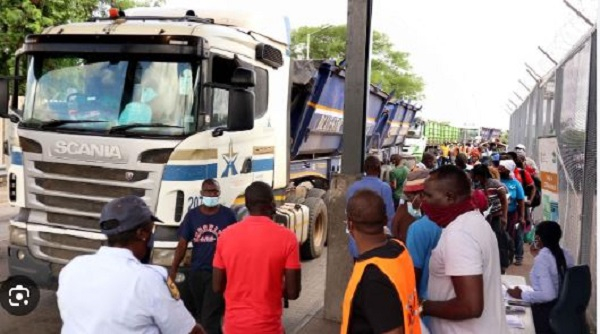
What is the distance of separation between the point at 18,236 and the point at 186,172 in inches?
73.2

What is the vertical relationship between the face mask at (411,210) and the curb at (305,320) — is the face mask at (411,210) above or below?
above

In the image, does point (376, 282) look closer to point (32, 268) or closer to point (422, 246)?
point (422, 246)

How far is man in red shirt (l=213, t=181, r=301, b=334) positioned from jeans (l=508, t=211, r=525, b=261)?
5.66m

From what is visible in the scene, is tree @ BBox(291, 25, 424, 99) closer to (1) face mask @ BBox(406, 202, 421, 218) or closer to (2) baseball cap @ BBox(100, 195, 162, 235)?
(1) face mask @ BBox(406, 202, 421, 218)

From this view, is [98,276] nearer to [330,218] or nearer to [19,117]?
[330,218]

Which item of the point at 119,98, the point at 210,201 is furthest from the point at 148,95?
the point at 210,201

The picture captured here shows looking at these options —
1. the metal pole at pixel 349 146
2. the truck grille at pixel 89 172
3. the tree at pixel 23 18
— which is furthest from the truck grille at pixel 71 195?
the tree at pixel 23 18

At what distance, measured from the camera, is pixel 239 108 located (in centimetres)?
571

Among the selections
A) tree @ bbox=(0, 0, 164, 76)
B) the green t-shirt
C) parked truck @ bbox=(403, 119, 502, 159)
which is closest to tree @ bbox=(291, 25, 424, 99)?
parked truck @ bbox=(403, 119, 502, 159)

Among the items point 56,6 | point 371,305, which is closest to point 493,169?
point 371,305

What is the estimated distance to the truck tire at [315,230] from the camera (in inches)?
372

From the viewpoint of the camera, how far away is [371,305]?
7.80 ft

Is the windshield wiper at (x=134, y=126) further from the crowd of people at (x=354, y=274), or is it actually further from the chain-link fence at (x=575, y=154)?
the chain-link fence at (x=575, y=154)

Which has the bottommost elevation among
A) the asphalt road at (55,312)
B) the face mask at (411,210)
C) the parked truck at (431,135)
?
the asphalt road at (55,312)
